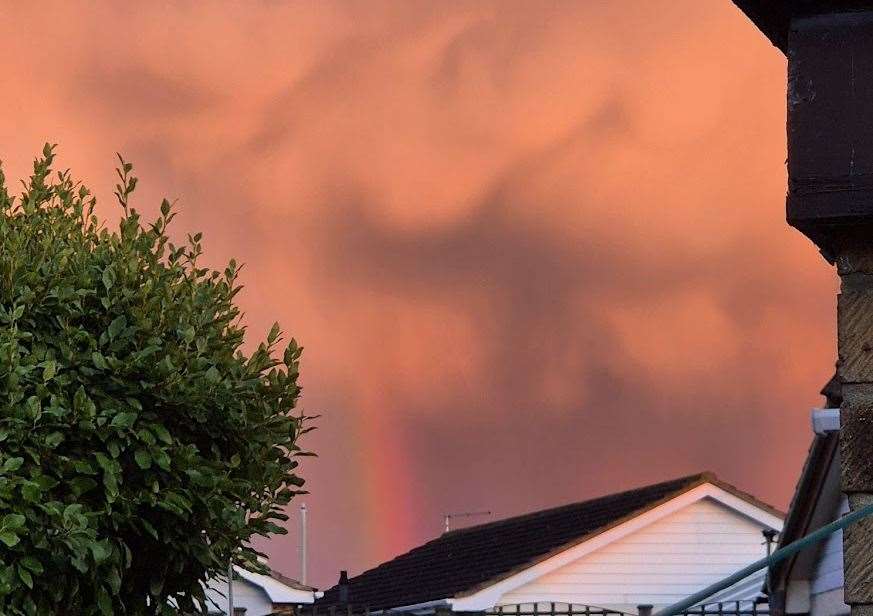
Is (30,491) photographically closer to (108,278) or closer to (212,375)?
(212,375)

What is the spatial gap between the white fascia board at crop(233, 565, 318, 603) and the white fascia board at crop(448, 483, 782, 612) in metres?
5.54

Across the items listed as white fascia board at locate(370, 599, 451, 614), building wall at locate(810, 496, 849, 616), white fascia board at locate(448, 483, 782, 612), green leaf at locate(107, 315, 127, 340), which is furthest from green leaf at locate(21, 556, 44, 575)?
white fascia board at locate(448, 483, 782, 612)

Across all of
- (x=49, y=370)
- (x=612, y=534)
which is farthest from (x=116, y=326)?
(x=612, y=534)

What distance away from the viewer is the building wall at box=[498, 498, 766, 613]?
33375 millimetres

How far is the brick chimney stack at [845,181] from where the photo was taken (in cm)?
792

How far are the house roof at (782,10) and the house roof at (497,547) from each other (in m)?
23.2

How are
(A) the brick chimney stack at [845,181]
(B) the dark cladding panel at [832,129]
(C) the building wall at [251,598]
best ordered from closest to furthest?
(A) the brick chimney stack at [845,181], (B) the dark cladding panel at [832,129], (C) the building wall at [251,598]

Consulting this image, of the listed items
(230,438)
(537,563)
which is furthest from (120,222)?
(537,563)

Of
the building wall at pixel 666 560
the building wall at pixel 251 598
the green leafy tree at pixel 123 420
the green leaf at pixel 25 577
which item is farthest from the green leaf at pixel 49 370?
the building wall at pixel 251 598

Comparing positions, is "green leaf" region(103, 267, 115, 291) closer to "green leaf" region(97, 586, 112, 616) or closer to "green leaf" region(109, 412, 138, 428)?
"green leaf" region(109, 412, 138, 428)

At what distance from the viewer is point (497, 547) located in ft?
122

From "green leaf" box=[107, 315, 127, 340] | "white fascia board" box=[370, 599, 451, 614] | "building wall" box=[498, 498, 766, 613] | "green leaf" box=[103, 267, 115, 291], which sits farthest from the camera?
"building wall" box=[498, 498, 766, 613]

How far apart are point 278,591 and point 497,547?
569 centimetres

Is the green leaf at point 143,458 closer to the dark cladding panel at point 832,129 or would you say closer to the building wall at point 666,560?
the dark cladding panel at point 832,129
